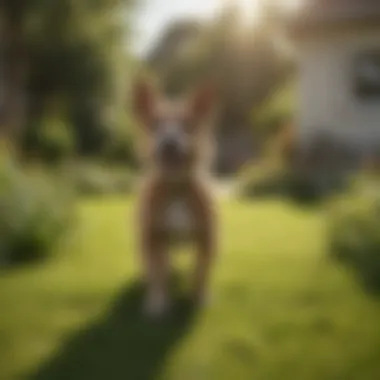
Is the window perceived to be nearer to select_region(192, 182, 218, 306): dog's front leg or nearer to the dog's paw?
select_region(192, 182, 218, 306): dog's front leg

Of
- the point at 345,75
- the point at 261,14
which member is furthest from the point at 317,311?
the point at 261,14

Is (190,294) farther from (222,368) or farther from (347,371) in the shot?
(347,371)

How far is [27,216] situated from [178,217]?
0.88 feet

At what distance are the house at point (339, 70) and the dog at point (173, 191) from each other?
182mm

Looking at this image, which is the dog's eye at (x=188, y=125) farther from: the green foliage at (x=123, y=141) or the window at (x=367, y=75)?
the window at (x=367, y=75)

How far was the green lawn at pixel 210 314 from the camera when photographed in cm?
155

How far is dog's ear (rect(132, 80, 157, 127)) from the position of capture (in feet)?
5.04

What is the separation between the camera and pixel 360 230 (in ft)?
5.13

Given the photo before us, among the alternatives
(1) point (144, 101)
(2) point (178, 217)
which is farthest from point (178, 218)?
(1) point (144, 101)

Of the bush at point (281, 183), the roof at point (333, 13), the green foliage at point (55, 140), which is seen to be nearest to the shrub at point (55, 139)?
the green foliage at point (55, 140)

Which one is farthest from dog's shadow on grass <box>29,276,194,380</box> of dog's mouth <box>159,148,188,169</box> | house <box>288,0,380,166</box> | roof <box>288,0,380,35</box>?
roof <box>288,0,380,35</box>

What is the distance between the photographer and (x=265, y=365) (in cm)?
154

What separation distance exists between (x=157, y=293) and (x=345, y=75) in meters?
0.51

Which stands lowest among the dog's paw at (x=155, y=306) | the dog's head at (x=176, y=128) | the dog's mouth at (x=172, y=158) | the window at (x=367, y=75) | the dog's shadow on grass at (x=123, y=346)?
the dog's shadow on grass at (x=123, y=346)
